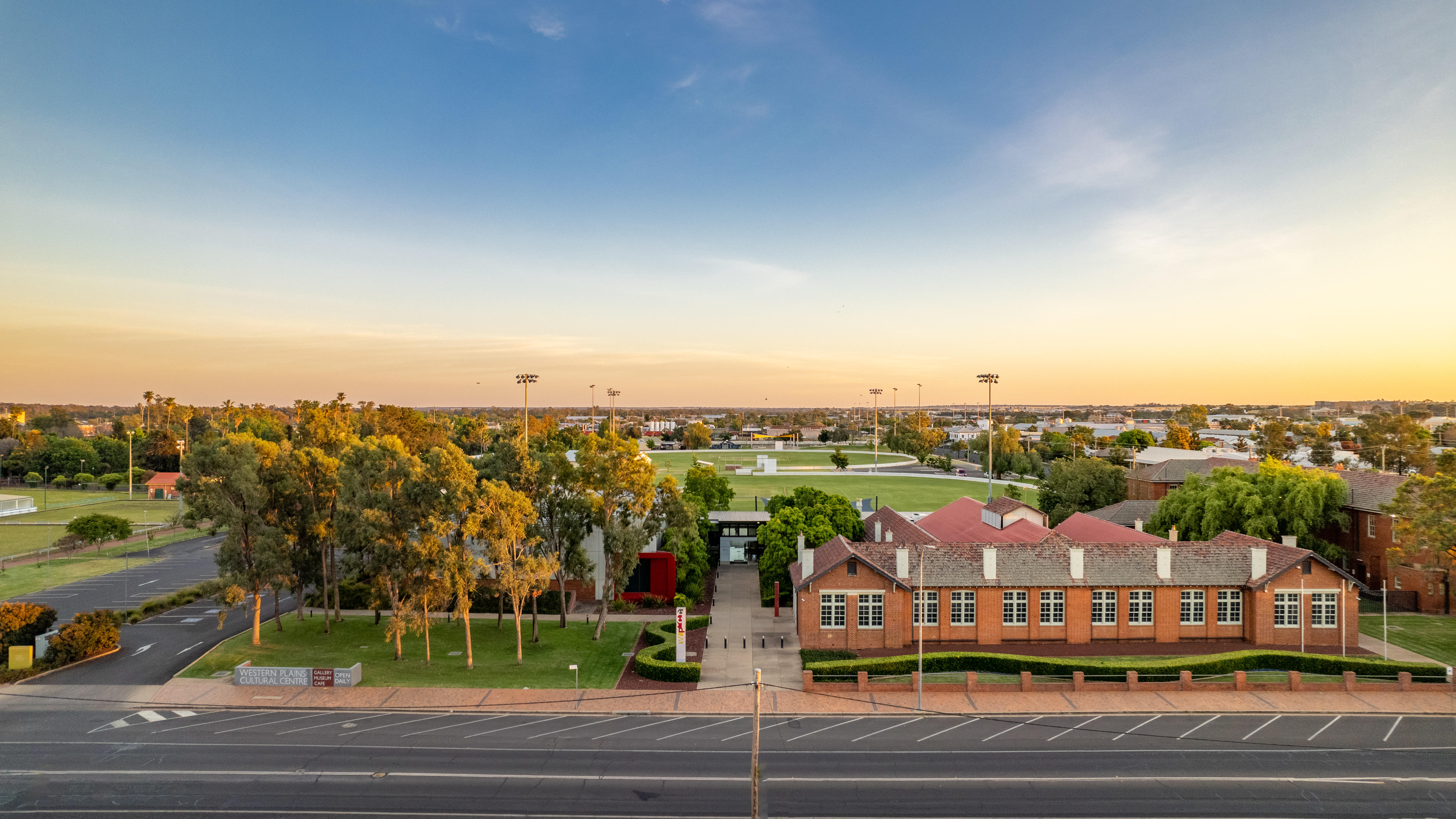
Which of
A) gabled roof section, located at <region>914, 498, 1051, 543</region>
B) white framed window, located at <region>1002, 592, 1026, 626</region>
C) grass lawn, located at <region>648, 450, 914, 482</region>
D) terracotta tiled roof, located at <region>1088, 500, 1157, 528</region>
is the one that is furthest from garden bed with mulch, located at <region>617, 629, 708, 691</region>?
grass lawn, located at <region>648, 450, 914, 482</region>

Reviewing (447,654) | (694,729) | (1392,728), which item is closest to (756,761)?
(694,729)

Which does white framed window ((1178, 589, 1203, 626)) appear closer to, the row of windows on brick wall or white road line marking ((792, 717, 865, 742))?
the row of windows on brick wall

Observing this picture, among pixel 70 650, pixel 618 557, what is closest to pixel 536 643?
pixel 618 557

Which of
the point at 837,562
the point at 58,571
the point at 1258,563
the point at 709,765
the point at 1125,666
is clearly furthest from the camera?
the point at 58,571

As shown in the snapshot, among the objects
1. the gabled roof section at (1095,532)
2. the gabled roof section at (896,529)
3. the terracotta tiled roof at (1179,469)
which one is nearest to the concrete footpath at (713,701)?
the gabled roof section at (896,529)

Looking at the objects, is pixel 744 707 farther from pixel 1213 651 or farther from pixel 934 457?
pixel 934 457

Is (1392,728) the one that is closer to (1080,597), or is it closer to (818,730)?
(1080,597)
